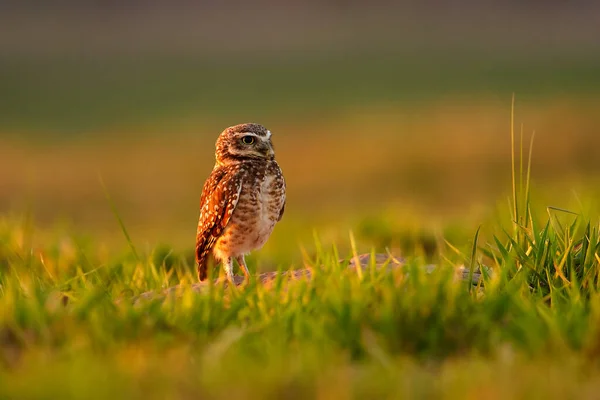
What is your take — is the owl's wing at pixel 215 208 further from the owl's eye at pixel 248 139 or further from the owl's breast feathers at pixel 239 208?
the owl's eye at pixel 248 139

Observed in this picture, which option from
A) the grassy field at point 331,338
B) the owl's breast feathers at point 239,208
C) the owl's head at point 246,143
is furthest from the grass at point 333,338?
the owl's head at point 246,143

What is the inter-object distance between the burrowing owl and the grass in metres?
0.97

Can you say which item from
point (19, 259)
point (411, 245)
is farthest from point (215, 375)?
point (411, 245)

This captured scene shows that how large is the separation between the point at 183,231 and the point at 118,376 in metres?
6.43

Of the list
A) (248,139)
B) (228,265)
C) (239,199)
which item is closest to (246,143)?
(248,139)

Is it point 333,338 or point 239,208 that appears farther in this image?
point 239,208

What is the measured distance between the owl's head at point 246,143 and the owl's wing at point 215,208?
12 centimetres

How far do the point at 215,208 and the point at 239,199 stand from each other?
15 cm

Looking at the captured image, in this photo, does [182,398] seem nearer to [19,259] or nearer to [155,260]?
[19,259]

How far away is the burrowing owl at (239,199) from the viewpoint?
5.06 metres

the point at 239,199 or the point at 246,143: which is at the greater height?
the point at 246,143

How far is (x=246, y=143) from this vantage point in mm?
5242

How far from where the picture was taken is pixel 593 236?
14.0ft

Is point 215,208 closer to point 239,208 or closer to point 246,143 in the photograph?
point 239,208
